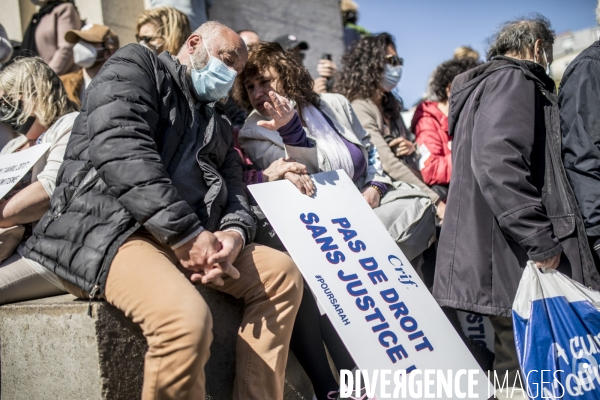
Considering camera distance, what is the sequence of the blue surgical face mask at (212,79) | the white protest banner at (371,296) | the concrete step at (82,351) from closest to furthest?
1. the concrete step at (82,351)
2. the white protest banner at (371,296)
3. the blue surgical face mask at (212,79)

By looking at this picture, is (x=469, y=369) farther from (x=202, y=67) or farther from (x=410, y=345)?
(x=202, y=67)

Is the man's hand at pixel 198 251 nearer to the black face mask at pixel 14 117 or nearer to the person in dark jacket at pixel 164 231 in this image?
the person in dark jacket at pixel 164 231

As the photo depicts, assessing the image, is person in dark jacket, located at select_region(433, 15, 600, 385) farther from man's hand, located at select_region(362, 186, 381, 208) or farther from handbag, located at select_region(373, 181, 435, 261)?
man's hand, located at select_region(362, 186, 381, 208)

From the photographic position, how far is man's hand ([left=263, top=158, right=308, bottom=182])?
3.15 metres

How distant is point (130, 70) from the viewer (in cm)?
261

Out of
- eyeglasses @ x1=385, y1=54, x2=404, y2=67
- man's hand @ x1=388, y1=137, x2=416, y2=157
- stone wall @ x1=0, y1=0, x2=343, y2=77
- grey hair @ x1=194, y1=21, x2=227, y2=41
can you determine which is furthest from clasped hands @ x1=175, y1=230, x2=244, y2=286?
stone wall @ x1=0, y1=0, x2=343, y2=77

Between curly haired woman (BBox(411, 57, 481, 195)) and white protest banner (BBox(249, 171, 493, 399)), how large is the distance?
152cm

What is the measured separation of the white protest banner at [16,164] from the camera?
123 inches

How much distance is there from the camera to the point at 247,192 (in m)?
3.22

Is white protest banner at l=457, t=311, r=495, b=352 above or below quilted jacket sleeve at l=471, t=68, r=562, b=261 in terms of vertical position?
below

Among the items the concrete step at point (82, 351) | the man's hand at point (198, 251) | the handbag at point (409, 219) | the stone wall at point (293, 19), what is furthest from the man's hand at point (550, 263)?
the stone wall at point (293, 19)

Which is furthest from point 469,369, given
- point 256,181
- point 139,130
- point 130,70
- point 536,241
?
point 130,70

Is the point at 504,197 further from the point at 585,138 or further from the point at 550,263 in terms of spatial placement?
the point at 585,138

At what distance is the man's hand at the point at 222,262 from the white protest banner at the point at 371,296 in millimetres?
295
